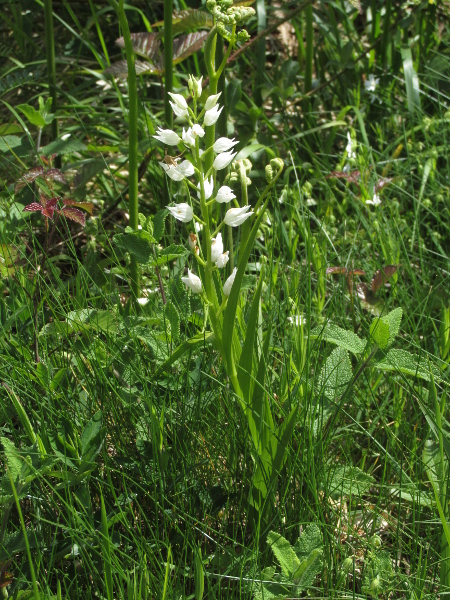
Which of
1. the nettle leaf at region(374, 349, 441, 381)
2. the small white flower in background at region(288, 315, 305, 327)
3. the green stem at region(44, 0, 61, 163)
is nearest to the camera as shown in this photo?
the nettle leaf at region(374, 349, 441, 381)

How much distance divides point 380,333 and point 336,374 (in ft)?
0.50

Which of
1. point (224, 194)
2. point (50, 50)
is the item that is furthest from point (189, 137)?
point (50, 50)

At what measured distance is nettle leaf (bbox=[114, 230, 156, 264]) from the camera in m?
1.68

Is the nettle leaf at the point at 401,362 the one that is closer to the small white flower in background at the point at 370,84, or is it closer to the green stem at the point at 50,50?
the green stem at the point at 50,50

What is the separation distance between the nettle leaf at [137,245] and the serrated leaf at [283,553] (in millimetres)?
728

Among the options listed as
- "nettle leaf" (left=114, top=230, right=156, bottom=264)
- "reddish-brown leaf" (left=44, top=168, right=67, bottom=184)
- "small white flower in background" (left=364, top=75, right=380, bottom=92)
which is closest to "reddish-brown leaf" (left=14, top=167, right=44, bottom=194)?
"reddish-brown leaf" (left=44, top=168, right=67, bottom=184)

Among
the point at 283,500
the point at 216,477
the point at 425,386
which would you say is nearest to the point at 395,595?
the point at 283,500

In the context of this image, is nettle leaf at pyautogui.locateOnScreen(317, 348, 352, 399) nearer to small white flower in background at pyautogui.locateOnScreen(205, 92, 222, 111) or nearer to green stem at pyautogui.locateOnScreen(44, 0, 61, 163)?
small white flower in background at pyautogui.locateOnScreen(205, 92, 222, 111)

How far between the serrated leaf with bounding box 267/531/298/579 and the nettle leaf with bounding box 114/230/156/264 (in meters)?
0.73

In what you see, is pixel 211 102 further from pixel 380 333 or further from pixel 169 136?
pixel 380 333

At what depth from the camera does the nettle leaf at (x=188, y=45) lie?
230 cm

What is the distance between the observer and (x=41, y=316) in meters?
1.90

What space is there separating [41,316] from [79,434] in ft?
1.65

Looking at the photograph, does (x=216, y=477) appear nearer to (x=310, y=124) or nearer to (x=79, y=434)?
(x=79, y=434)
